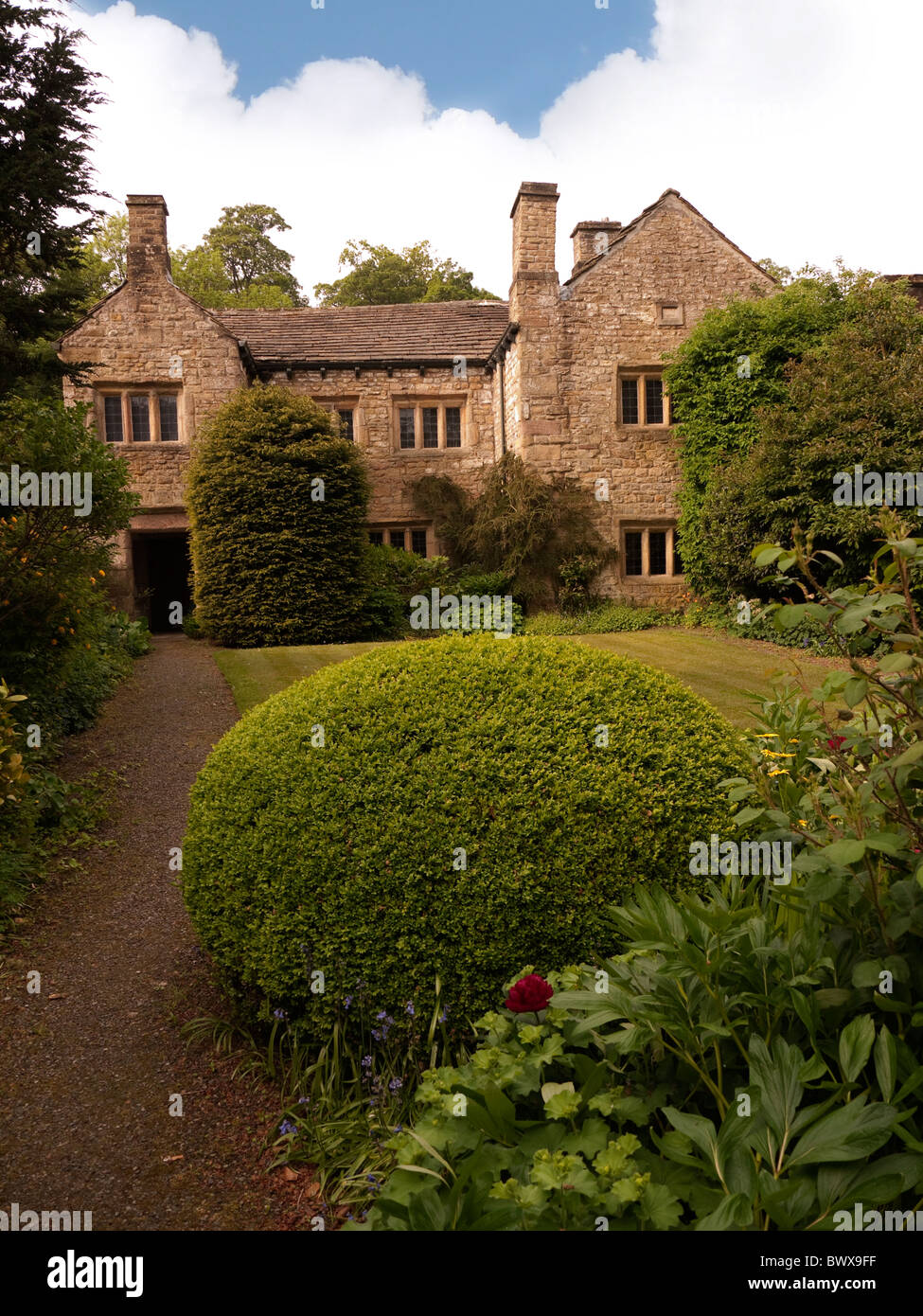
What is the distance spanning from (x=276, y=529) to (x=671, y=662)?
25.9 feet

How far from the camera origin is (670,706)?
3.78 metres

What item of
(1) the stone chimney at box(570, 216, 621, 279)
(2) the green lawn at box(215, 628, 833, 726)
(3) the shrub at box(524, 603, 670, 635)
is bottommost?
(2) the green lawn at box(215, 628, 833, 726)

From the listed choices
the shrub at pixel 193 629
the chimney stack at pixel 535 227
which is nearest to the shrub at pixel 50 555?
the shrub at pixel 193 629

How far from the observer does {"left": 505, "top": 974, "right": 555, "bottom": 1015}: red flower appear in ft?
7.81

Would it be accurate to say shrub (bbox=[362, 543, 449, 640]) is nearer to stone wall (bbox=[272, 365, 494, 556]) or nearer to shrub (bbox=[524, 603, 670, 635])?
stone wall (bbox=[272, 365, 494, 556])

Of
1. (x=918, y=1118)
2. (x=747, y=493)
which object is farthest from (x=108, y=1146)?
(x=747, y=493)

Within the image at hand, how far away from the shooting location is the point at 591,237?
808 inches

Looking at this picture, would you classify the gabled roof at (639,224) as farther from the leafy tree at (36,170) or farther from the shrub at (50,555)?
the shrub at (50,555)

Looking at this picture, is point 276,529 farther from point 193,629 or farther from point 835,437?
point 835,437

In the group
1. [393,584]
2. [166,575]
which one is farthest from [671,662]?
[166,575]

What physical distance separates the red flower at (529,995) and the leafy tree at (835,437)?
458 inches

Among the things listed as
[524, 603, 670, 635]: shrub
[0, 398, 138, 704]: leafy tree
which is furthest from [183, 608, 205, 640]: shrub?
[0, 398, 138, 704]: leafy tree

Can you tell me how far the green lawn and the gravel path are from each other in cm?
452

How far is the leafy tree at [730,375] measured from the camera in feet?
53.1
